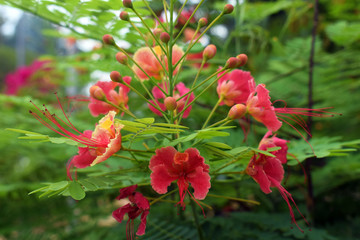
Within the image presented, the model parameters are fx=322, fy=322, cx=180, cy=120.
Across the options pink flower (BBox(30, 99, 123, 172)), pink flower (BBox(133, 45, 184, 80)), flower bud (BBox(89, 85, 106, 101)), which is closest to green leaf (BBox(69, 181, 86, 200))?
pink flower (BBox(30, 99, 123, 172))

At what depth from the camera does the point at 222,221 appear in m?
1.19

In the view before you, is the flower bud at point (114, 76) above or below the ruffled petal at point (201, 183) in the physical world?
above

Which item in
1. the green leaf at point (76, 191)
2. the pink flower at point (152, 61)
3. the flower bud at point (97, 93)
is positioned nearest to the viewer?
the green leaf at point (76, 191)

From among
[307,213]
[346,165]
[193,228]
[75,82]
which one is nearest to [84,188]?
[193,228]

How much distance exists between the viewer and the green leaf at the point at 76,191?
0.67 m

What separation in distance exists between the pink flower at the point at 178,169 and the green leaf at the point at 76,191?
0.15 m

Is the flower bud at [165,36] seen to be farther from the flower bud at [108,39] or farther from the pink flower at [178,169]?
the pink flower at [178,169]

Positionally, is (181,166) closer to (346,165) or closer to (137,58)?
(137,58)

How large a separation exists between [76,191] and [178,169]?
0.23m

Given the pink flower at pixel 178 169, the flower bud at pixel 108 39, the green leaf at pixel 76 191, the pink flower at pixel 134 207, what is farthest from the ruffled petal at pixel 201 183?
the flower bud at pixel 108 39

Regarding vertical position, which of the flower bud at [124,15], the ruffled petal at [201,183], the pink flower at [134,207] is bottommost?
the pink flower at [134,207]

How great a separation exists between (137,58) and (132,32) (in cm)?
22

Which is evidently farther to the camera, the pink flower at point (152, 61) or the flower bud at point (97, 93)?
the pink flower at point (152, 61)

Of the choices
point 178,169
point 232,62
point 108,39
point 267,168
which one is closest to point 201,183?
point 178,169
